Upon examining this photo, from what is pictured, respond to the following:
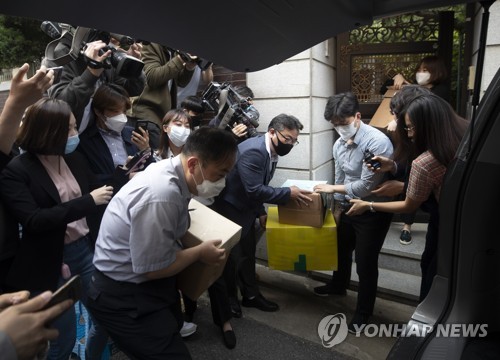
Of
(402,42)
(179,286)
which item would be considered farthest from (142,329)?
(402,42)

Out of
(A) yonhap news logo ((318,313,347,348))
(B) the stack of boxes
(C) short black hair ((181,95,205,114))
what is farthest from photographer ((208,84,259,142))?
(A) yonhap news logo ((318,313,347,348))

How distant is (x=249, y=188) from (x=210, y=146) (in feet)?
4.52

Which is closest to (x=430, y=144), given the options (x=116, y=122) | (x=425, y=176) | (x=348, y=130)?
(x=425, y=176)

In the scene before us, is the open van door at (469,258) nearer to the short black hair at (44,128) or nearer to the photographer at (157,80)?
the short black hair at (44,128)

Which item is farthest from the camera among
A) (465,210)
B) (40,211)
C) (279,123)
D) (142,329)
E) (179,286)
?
(279,123)

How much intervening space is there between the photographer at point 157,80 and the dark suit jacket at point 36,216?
4.71 feet

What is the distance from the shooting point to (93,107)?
2.96m

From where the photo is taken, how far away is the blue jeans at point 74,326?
7.34ft

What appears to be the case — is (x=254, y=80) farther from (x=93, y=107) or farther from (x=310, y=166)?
(x=93, y=107)

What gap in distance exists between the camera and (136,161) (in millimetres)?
2963

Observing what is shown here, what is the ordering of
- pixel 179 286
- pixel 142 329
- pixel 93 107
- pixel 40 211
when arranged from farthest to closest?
pixel 93 107
pixel 179 286
pixel 40 211
pixel 142 329

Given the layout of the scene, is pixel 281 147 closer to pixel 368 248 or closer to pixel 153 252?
pixel 368 248

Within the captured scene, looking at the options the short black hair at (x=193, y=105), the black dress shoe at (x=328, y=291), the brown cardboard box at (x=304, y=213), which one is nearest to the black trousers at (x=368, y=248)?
the brown cardboard box at (x=304, y=213)

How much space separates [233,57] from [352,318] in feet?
9.12
